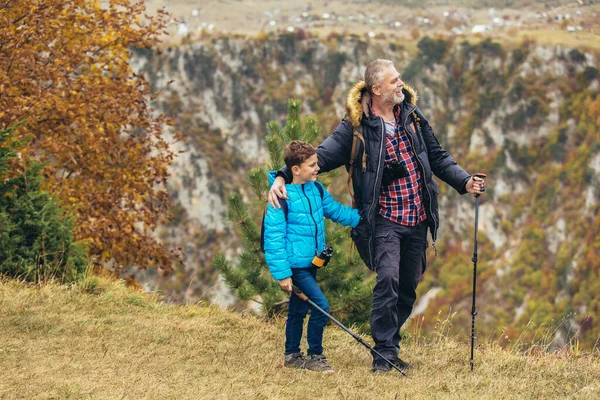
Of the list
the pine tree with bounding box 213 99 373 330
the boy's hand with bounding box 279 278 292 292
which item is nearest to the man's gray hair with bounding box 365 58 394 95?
the boy's hand with bounding box 279 278 292 292

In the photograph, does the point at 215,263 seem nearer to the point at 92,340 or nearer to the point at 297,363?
the point at 92,340

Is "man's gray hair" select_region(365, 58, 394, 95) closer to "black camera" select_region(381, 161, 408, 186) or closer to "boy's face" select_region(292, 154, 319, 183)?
"black camera" select_region(381, 161, 408, 186)

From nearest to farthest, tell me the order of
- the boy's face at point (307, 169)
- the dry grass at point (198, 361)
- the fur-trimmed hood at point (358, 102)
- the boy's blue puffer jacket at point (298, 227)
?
the dry grass at point (198, 361) < the boy's blue puffer jacket at point (298, 227) < the boy's face at point (307, 169) < the fur-trimmed hood at point (358, 102)

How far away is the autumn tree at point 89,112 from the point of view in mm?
14312

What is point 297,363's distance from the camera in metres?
6.96

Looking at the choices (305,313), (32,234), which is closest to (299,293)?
(305,313)

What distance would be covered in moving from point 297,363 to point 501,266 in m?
83.4

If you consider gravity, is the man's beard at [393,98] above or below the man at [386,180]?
above

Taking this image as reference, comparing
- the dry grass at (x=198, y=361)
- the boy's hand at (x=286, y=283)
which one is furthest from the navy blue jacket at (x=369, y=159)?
the dry grass at (x=198, y=361)

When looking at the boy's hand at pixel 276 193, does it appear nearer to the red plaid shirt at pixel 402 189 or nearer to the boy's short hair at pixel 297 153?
the boy's short hair at pixel 297 153

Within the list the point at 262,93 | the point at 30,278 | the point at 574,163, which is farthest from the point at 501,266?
the point at 30,278

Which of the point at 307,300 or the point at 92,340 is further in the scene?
the point at 92,340

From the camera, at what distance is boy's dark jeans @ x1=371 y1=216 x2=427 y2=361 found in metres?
6.77

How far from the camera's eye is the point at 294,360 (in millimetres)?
6992
